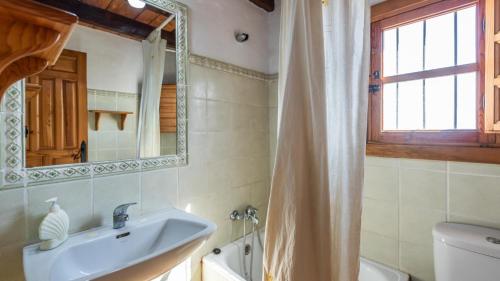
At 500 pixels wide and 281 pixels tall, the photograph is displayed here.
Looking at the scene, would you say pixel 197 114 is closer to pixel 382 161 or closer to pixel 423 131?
pixel 382 161

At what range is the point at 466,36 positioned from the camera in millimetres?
1238

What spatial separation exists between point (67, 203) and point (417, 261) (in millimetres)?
1783

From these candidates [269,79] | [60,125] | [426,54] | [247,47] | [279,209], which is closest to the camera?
[279,209]

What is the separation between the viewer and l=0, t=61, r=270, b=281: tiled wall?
3.00 feet

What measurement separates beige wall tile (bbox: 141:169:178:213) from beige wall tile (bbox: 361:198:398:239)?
1188 mm

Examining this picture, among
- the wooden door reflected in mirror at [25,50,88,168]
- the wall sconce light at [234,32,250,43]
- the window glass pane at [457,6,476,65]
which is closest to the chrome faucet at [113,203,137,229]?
the wooden door reflected in mirror at [25,50,88,168]

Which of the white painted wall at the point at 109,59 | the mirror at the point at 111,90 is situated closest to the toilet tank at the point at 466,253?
the mirror at the point at 111,90

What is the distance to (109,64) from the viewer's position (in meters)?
1.16

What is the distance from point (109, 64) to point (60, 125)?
0.37 metres

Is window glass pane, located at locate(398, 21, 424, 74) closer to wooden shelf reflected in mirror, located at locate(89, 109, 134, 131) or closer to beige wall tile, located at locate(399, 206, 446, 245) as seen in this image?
beige wall tile, located at locate(399, 206, 446, 245)

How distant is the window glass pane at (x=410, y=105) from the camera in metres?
1.40

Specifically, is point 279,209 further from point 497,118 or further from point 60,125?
point 497,118

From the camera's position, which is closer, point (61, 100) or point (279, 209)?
point (279, 209)

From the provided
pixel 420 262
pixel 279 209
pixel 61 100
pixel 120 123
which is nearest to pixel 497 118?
pixel 420 262
